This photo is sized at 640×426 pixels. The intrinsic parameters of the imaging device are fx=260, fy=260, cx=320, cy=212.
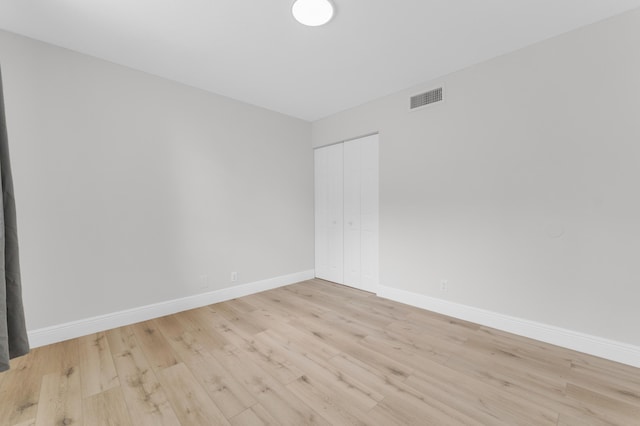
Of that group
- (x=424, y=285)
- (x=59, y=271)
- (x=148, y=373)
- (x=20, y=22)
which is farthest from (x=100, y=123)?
(x=424, y=285)

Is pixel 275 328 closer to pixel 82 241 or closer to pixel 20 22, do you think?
pixel 82 241

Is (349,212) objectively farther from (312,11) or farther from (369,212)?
(312,11)

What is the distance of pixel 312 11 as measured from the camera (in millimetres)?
Answer: 1895

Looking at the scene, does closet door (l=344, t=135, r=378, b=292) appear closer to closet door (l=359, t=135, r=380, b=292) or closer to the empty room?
closet door (l=359, t=135, r=380, b=292)

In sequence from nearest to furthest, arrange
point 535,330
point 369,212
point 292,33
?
point 292,33 → point 535,330 → point 369,212

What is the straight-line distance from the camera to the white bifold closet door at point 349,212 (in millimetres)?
3613

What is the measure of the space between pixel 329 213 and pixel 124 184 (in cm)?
267

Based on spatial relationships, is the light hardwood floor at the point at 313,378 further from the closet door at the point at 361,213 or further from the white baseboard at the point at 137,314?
the closet door at the point at 361,213

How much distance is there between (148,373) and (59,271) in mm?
1326

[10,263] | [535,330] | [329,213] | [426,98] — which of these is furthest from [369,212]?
[10,263]

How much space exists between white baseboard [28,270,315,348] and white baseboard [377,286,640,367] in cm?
201

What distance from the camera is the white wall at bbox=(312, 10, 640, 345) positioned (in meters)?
1.98

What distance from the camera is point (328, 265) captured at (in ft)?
13.8

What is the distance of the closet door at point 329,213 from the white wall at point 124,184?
2.84 feet
